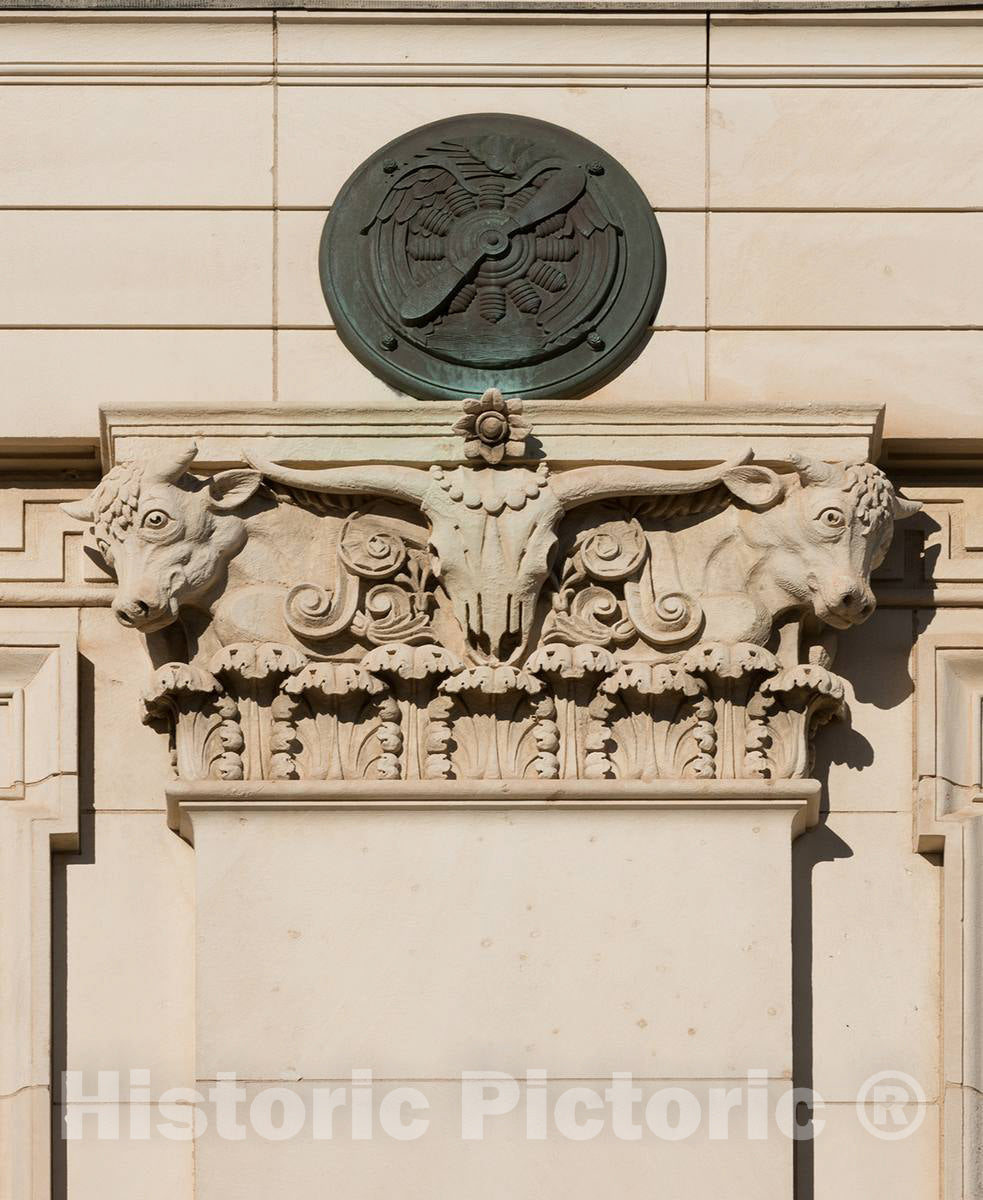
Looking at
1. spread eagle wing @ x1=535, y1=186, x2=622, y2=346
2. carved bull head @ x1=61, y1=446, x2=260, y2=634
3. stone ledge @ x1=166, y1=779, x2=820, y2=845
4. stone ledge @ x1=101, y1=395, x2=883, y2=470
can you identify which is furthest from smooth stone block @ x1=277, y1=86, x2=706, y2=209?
stone ledge @ x1=166, y1=779, x2=820, y2=845

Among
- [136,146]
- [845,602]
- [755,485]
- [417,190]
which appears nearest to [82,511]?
[136,146]

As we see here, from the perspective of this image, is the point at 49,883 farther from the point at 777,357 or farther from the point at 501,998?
the point at 777,357

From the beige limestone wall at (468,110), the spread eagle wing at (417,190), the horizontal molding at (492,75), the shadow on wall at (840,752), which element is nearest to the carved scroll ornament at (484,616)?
the shadow on wall at (840,752)

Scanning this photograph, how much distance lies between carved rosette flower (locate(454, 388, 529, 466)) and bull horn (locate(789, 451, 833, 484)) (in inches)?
39.9

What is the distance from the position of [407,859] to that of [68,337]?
243 cm

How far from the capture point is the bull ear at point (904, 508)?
10211mm

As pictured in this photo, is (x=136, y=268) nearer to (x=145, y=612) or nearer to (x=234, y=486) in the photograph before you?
(x=234, y=486)

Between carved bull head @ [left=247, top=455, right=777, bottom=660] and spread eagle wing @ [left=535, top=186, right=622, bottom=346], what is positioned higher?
spread eagle wing @ [left=535, top=186, right=622, bottom=346]

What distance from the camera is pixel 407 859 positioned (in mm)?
9914

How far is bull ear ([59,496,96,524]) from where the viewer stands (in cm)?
1011

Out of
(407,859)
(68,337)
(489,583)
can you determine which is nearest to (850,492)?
(489,583)

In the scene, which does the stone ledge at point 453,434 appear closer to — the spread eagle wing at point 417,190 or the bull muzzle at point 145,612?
the bull muzzle at point 145,612

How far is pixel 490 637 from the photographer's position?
9992mm

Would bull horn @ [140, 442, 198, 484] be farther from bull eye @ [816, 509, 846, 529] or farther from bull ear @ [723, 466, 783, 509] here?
A: bull eye @ [816, 509, 846, 529]
